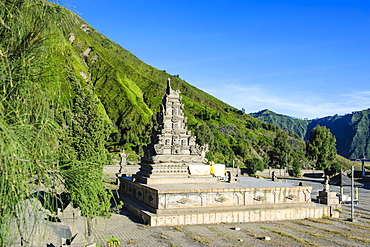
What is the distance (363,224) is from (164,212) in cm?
1029

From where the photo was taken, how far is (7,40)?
471 cm

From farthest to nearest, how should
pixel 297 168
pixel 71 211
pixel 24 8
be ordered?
pixel 297 168
pixel 71 211
pixel 24 8

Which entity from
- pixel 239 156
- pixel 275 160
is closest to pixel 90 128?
pixel 275 160

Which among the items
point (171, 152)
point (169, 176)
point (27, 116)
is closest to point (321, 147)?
point (171, 152)

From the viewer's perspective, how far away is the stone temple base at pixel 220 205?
15.4 metres

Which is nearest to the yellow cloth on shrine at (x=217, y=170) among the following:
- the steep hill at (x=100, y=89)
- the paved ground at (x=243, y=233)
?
the paved ground at (x=243, y=233)

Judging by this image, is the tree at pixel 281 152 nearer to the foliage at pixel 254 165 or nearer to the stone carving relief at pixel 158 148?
the foliage at pixel 254 165

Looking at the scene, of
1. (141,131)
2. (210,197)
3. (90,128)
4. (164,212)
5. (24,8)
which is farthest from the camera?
(141,131)

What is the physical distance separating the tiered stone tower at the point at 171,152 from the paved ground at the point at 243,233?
3.99 m

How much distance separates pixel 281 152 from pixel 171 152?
4241cm

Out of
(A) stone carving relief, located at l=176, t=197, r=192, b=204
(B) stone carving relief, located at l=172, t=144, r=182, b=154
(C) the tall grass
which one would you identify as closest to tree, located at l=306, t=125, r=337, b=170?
(B) stone carving relief, located at l=172, t=144, r=182, b=154

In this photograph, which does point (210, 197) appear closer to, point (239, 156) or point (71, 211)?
point (71, 211)

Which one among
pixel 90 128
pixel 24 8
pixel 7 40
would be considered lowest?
pixel 90 128

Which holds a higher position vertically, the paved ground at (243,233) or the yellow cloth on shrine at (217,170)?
the yellow cloth on shrine at (217,170)
